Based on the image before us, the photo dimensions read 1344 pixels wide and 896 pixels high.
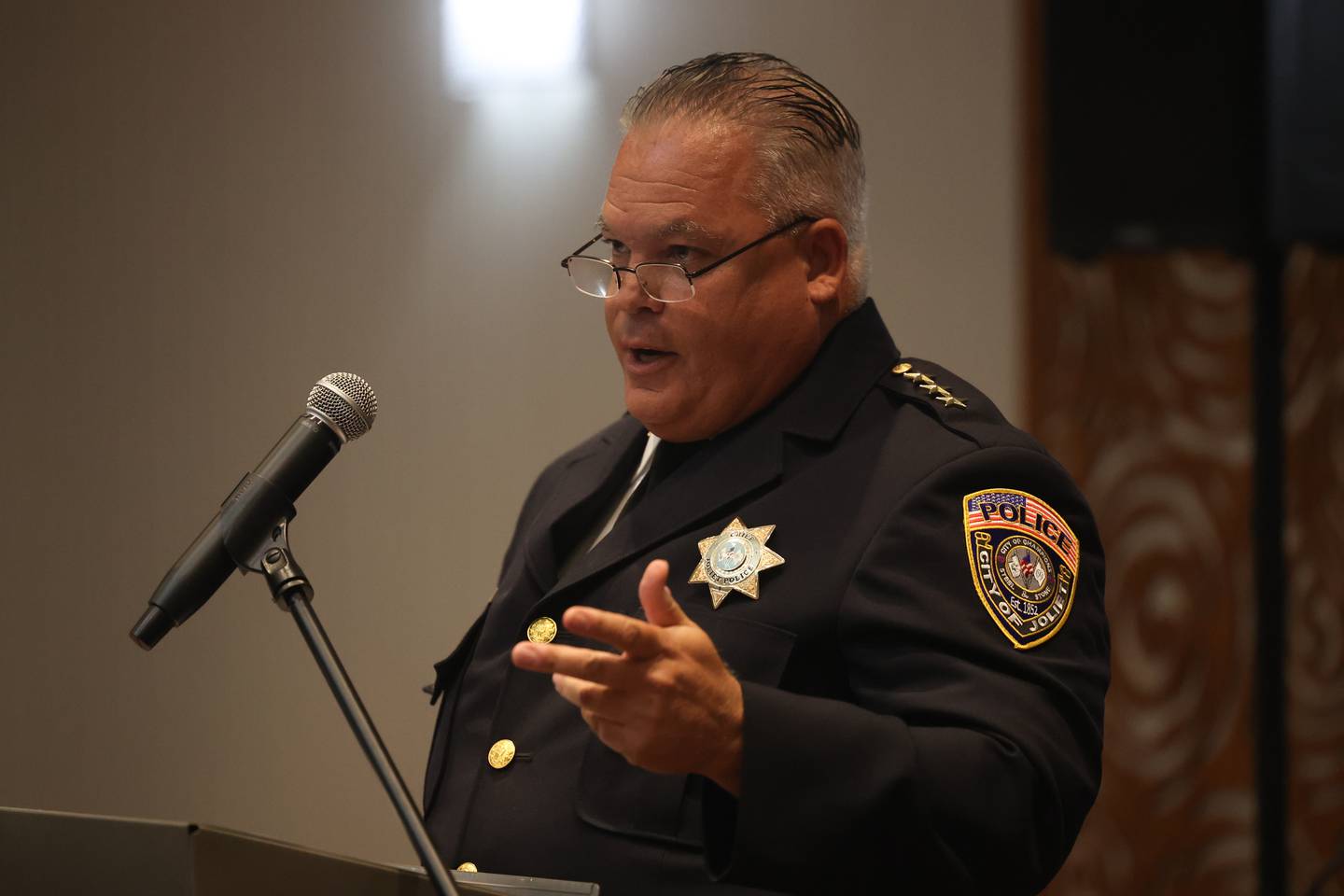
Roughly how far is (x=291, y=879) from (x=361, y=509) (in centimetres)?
202

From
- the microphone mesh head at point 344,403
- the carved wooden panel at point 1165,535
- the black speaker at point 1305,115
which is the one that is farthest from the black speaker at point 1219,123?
the microphone mesh head at point 344,403

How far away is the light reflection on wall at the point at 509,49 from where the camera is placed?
3.03 metres

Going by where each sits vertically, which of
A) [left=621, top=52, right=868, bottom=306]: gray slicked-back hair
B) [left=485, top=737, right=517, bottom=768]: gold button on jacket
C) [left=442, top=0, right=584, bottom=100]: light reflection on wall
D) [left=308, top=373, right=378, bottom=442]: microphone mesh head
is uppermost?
[left=442, top=0, right=584, bottom=100]: light reflection on wall

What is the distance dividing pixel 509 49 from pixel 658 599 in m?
2.19

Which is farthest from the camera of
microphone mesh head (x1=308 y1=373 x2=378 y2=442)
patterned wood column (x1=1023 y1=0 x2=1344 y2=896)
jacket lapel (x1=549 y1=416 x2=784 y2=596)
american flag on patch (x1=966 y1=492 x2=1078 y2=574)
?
patterned wood column (x1=1023 y1=0 x2=1344 y2=896)

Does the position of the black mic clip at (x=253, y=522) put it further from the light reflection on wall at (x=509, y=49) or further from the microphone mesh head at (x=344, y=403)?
the light reflection on wall at (x=509, y=49)

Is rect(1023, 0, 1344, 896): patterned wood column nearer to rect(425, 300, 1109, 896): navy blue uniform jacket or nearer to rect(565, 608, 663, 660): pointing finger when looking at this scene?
rect(425, 300, 1109, 896): navy blue uniform jacket

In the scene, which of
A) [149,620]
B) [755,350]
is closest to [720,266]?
[755,350]

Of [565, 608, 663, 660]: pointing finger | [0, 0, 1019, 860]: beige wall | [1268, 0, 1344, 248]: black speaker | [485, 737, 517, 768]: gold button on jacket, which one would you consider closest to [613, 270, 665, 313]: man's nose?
[485, 737, 517, 768]: gold button on jacket

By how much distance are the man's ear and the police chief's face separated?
2cm

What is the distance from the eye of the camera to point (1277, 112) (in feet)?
10.6

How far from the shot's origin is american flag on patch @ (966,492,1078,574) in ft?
4.79

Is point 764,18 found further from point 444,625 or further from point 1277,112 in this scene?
point 444,625

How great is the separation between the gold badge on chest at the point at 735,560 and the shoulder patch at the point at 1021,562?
8.2 inches
